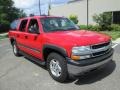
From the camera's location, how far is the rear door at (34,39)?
662 centimetres

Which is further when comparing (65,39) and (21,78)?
(21,78)

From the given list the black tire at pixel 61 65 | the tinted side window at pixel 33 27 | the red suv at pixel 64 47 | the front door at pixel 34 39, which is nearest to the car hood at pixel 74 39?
the red suv at pixel 64 47

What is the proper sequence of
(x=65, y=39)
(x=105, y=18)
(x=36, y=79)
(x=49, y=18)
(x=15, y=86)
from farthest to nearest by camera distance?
1. (x=105, y=18)
2. (x=49, y=18)
3. (x=36, y=79)
4. (x=15, y=86)
5. (x=65, y=39)

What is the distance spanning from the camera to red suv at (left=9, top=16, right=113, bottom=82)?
207 inches

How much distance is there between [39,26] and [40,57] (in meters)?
0.98

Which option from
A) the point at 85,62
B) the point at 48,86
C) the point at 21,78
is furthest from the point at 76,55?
the point at 21,78

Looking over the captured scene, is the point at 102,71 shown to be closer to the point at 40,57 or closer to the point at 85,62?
the point at 85,62

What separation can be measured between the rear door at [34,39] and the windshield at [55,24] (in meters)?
0.27

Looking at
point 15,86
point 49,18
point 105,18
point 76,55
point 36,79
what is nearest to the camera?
point 76,55

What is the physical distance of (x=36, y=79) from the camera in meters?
6.39

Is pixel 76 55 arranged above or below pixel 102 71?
above

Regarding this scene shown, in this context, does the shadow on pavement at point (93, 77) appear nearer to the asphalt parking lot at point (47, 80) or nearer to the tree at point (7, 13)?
the asphalt parking lot at point (47, 80)

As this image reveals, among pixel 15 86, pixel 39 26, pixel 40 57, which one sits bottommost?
pixel 15 86

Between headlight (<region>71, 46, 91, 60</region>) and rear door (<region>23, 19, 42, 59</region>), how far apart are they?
5.22 ft
